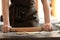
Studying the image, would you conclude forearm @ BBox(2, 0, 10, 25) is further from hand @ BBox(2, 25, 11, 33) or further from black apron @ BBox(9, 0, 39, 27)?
black apron @ BBox(9, 0, 39, 27)

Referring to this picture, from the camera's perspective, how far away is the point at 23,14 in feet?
3.27

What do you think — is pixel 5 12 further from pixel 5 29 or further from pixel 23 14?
pixel 23 14

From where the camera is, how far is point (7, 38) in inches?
25.7

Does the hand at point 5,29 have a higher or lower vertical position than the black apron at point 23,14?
lower

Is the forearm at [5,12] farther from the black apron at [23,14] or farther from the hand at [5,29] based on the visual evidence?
the black apron at [23,14]

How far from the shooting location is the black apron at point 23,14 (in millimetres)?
991

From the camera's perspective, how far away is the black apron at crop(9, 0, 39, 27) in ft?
3.25

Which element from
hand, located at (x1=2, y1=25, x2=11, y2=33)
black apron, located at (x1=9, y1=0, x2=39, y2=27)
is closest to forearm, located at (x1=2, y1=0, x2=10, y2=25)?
hand, located at (x1=2, y1=25, x2=11, y2=33)

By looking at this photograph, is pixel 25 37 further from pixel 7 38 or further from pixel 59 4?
pixel 59 4

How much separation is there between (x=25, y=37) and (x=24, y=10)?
364 millimetres

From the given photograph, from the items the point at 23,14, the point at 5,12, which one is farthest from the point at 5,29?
the point at 23,14

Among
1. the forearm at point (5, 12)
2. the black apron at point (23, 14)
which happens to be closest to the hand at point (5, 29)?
the forearm at point (5, 12)

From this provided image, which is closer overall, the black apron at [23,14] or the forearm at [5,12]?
the forearm at [5,12]

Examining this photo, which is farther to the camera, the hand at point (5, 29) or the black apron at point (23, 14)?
the black apron at point (23, 14)
